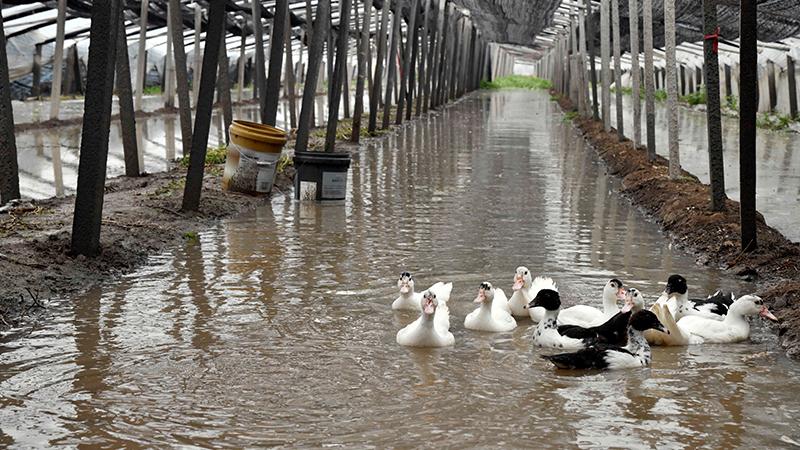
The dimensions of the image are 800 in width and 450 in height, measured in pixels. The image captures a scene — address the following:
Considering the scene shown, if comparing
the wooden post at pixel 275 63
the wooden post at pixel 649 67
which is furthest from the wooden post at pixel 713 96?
the wooden post at pixel 275 63

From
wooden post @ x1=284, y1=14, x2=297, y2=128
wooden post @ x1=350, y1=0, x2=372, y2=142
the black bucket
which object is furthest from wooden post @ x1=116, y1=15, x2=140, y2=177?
wooden post @ x1=284, y1=14, x2=297, y2=128

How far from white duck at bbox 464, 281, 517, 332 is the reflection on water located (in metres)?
4.53

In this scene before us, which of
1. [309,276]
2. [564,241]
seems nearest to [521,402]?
[309,276]

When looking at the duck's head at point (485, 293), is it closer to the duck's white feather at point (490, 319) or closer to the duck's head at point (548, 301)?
the duck's white feather at point (490, 319)

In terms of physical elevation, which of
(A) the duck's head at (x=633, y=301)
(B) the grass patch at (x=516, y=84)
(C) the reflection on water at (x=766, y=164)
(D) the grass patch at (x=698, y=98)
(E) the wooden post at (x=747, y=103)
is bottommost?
(A) the duck's head at (x=633, y=301)

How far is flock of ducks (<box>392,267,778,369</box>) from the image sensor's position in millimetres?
7258

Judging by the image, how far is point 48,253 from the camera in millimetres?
9445

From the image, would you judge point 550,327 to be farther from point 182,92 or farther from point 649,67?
point 182,92

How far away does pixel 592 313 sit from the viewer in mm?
8047

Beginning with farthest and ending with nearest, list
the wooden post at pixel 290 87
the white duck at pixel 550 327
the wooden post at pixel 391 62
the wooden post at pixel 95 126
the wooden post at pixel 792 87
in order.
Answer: the wooden post at pixel 792 87, the wooden post at pixel 391 62, the wooden post at pixel 290 87, the wooden post at pixel 95 126, the white duck at pixel 550 327

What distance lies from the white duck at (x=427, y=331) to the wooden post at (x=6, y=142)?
5960 mm

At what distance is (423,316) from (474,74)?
189 ft

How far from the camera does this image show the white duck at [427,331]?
7.38 meters

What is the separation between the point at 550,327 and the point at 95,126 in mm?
4286
